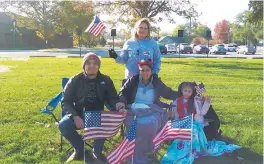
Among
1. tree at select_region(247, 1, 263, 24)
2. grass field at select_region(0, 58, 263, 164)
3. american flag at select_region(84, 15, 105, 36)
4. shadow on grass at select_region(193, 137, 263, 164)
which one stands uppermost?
tree at select_region(247, 1, 263, 24)

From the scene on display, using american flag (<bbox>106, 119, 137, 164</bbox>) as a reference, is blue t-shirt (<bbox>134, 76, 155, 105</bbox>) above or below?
above

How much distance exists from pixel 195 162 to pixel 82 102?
1.69 meters

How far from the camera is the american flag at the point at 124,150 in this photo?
422 centimetres

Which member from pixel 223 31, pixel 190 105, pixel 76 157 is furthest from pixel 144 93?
pixel 223 31

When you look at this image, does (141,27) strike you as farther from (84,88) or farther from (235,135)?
(235,135)

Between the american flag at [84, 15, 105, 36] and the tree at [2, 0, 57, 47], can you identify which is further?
the tree at [2, 0, 57, 47]

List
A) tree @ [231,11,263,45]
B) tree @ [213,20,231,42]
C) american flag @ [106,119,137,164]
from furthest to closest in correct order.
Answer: tree @ [213,20,231,42] → tree @ [231,11,263,45] → american flag @ [106,119,137,164]

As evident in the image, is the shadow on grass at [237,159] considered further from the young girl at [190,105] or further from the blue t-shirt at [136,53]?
the blue t-shirt at [136,53]

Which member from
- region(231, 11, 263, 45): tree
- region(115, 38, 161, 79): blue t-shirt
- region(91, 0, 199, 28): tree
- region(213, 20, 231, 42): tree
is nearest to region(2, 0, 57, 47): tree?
region(91, 0, 199, 28): tree

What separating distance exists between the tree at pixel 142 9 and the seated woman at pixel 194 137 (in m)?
21.0

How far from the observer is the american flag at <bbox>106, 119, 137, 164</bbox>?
422 centimetres

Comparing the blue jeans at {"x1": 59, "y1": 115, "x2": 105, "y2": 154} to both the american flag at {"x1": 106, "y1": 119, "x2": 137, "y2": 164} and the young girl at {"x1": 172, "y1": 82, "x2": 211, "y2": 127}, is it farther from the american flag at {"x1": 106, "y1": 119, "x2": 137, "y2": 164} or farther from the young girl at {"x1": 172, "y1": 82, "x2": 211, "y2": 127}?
the young girl at {"x1": 172, "y1": 82, "x2": 211, "y2": 127}

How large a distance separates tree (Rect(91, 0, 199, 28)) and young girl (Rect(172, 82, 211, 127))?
21.0 m

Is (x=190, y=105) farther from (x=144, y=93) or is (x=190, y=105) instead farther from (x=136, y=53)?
(x=136, y=53)
